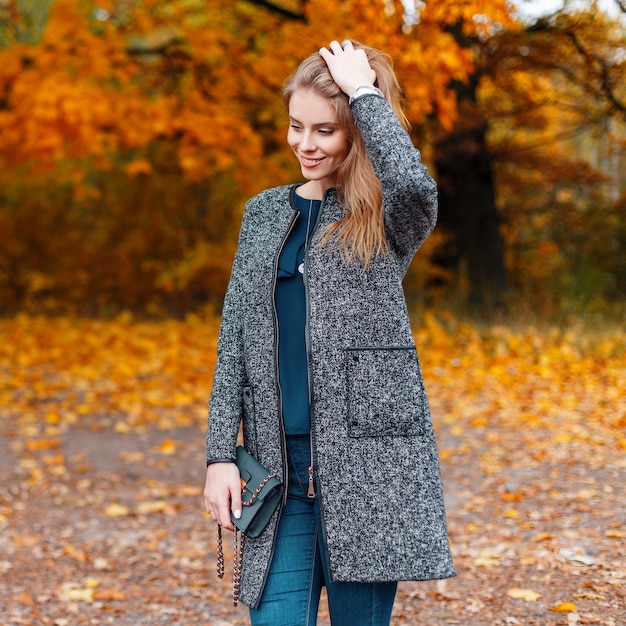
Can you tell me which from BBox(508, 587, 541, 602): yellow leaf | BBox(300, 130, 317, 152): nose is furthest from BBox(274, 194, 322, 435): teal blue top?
BBox(508, 587, 541, 602): yellow leaf

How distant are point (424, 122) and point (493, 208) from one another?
180 centimetres

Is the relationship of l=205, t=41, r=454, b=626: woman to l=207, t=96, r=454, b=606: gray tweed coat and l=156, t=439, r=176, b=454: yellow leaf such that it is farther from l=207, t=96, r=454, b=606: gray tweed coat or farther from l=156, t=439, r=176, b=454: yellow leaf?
l=156, t=439, r=176, b=454: yellow leaf

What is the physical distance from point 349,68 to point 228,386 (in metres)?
0.82

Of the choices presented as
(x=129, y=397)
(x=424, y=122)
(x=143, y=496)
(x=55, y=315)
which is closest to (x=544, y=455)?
(x=143, y=496)

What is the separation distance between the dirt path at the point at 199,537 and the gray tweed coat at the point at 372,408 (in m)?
1.76

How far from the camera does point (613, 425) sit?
6441 mm

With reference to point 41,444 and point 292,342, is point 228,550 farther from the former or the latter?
point 292,342

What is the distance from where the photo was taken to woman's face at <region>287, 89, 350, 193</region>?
211 centimetres

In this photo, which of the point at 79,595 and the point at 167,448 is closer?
the point at 79,595

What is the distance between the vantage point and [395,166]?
200 cm

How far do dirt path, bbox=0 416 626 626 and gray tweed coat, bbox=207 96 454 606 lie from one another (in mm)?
1758

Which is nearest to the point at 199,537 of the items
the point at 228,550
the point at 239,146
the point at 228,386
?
the point at 228,550

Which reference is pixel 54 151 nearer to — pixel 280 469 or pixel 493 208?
pixel 493 208

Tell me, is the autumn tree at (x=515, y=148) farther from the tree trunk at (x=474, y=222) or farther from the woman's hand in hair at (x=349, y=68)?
the woman's hand in hair at (x=349, y=68)
